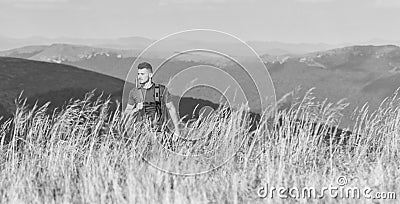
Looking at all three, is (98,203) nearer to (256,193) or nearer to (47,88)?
(256,193)

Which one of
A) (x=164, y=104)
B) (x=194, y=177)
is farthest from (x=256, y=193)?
(x=164, y=104)

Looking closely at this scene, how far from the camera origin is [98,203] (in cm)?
579

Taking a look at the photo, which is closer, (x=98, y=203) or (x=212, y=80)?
(x=98, y=203)

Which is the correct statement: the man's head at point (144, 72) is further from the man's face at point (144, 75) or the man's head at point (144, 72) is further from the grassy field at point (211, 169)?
the grassy field at point (211, 169)

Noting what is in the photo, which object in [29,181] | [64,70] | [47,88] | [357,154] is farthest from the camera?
[64,70]

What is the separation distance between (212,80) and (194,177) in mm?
1167

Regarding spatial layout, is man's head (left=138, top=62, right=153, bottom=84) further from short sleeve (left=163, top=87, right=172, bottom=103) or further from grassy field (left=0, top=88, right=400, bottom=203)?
grassy field (left=0, top=88, right=400, bottom=203)

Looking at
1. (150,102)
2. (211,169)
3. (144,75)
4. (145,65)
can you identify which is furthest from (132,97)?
(211,169)

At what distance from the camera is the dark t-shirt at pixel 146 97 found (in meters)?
7.64

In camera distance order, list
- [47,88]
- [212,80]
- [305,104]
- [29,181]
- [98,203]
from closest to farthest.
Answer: [98,203] → [29,181] → [212,80] → [305,104] → [47,88]

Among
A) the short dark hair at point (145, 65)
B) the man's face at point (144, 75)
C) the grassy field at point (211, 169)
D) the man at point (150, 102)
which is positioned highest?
the short dark hair at point (145, 65)

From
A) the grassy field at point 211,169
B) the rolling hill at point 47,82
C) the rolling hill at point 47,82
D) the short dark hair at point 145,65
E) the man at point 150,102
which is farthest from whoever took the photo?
the rolling hill at point 47,82

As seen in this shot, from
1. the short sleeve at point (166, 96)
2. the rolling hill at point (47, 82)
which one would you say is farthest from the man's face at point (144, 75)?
the rolling hill at point (47, 82)

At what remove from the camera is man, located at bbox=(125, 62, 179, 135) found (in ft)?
25.0
